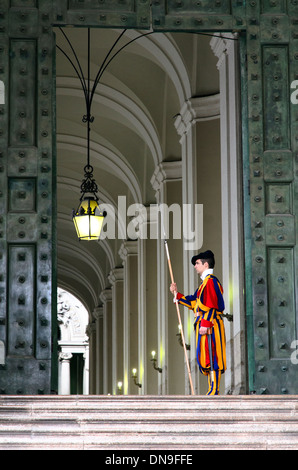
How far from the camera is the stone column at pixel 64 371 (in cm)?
6388

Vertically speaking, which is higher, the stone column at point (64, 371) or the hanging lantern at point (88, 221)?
the stone column at point (64, 371)

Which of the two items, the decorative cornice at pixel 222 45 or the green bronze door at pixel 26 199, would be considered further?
the decorative cornice at pixel 222 45

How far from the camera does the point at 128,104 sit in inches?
948

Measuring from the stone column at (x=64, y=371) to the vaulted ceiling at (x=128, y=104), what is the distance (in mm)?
31689

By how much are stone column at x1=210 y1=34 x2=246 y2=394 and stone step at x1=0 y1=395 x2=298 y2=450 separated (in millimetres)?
5072

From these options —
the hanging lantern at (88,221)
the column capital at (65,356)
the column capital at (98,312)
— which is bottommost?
the hanging lantern at (88,221)

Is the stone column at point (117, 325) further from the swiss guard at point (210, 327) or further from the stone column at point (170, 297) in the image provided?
the swiss guard at point (210, 327)

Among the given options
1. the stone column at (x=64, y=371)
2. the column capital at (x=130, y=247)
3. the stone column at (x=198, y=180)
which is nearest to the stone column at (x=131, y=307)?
the column capital at (x=130, y=247)

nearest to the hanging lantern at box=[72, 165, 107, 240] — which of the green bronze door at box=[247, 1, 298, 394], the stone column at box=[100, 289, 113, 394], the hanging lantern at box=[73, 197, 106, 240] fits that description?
the hanging lantern at box=[73, 197, 106, 240]

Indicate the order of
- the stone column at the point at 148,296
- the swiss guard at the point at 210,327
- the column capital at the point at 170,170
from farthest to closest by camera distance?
the stone column at the point at 148,296
the column capital at the point at 170,170
the swiss guard at the point at 210,327

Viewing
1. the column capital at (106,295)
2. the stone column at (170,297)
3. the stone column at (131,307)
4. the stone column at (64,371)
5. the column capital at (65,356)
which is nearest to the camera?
the stone column at (170,297)

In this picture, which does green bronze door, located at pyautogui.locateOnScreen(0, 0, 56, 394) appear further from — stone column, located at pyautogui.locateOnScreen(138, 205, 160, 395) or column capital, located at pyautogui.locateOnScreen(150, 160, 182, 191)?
stone column, located at pyautogui.locateOnScreen(138, 205, 160, 395)

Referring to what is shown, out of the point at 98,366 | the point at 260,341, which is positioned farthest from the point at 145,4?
the point at 98,366
